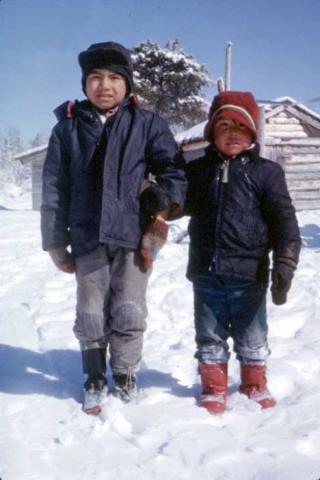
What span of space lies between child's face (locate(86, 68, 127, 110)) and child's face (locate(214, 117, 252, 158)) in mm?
584

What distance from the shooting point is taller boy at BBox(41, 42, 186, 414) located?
2.42 metres

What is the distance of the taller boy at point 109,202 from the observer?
7.93 ft

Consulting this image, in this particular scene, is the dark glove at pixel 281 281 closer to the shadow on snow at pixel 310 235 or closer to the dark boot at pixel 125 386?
the dark boot at pixel 125 386

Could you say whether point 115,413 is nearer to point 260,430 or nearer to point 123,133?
point 260,430

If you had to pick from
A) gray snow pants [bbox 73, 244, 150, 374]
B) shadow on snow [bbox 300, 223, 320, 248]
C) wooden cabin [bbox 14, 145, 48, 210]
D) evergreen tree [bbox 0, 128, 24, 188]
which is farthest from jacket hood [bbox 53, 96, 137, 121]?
evergreen tree [bbox 0, 128, 24, 188]

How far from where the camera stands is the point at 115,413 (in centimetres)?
227

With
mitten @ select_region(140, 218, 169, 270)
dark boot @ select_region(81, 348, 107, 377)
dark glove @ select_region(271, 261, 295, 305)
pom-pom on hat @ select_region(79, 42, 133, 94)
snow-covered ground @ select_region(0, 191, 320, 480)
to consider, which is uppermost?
pom-pom on hat @ select_region(79, 42, 133, 94)

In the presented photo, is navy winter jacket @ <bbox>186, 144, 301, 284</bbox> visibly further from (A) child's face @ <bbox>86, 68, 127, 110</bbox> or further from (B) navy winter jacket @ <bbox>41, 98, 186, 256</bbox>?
Answer: (A) child's face @ <bbox>86, 68, 127, 110</bbox>

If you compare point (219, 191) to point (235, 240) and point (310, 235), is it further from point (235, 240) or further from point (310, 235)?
point (310, 235)

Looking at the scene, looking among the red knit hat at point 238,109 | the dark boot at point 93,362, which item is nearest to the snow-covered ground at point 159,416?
the dark boot at point 93,362

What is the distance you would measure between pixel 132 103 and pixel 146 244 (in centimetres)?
78

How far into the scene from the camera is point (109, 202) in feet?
7.85

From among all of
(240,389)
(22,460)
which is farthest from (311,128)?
(22,460)

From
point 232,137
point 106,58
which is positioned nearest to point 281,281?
point 232,137
